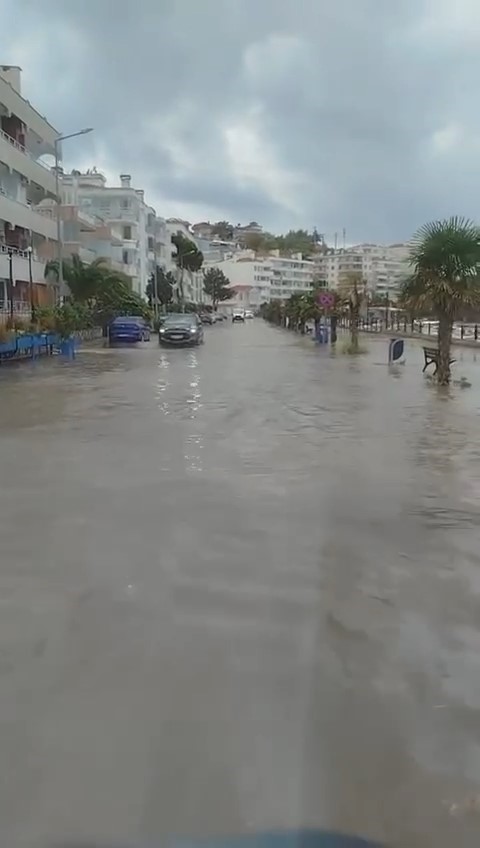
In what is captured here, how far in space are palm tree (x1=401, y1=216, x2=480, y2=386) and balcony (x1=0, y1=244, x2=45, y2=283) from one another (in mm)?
25658

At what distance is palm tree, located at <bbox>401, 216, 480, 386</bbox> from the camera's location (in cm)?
2022

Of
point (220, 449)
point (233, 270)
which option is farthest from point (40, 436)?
point (233, 270)

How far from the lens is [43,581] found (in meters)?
6.32

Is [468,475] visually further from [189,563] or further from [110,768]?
[110,768]

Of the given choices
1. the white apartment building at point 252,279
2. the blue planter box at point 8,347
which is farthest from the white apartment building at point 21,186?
the white apartment building at point 252,279

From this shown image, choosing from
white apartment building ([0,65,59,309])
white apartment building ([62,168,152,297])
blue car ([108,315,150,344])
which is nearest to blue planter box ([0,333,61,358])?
white apartment building ([0,65,59,309])

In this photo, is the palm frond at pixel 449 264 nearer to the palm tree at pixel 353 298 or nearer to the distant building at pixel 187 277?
the palm tree at pixel 353 298

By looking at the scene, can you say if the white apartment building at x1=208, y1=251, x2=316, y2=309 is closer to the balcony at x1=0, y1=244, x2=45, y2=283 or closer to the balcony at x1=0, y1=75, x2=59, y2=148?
the balcony at x1=0, y1=75, x2=59, y2=148

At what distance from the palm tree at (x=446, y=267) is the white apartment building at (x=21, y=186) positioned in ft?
78.0

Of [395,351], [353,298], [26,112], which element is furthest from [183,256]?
[395,351]

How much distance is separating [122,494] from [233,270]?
184 metres

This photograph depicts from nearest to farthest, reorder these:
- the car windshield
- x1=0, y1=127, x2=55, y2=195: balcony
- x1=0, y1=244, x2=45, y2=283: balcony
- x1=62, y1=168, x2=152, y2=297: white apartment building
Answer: x1=0, y1=127, x2=55, y2=195: balcony
x1=0, y1=244, x2=45, y2=283: balcony
the car windshield
x1=62, y1=168, x2=152, y2=297: white apartment building

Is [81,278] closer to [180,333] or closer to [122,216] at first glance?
[180,333]

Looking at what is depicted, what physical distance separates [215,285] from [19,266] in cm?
12357
